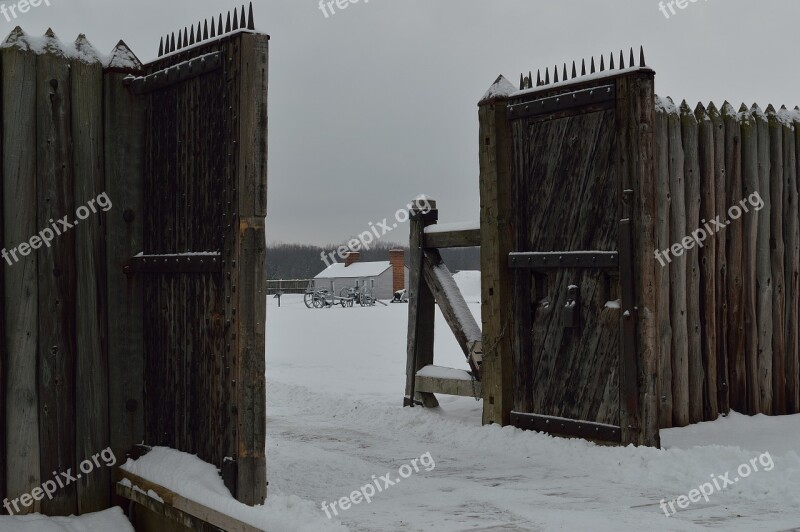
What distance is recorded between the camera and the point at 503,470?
6.07m

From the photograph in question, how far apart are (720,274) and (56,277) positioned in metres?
5.22

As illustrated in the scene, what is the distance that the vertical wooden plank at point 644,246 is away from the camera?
20.2 ft

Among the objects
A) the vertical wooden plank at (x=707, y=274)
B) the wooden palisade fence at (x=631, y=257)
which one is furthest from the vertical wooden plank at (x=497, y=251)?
the vertical wooden plank at (x=707, y=274)

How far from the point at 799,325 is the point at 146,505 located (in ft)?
19.6

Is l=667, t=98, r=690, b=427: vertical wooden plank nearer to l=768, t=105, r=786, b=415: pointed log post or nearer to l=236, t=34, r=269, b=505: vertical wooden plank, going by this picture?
l=768, t=105, r=786, b=415: pointed log post

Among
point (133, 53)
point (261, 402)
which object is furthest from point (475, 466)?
point (133, 53)

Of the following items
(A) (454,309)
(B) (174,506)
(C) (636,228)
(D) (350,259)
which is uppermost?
(D) (350,259)

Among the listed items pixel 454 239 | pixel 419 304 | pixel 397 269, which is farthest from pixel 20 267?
pixel 397 269

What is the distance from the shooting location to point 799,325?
26.3ft

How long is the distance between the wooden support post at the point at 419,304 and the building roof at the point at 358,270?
1757 inches

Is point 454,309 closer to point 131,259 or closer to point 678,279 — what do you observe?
point 678,279

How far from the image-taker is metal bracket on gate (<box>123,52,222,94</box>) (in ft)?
15.7

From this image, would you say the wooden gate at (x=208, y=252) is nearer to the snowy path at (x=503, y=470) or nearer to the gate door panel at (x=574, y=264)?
the snowy path at (x=503, y=470)

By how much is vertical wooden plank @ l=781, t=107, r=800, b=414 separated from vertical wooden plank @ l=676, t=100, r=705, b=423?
4.22 ft
